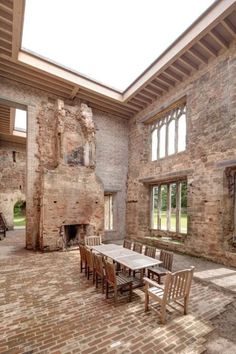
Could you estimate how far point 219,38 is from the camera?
5750mm

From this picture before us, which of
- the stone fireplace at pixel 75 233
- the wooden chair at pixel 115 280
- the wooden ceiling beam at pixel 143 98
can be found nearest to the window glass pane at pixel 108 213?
the stone fireplace at pixel 75 233

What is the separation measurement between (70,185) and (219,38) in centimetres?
706

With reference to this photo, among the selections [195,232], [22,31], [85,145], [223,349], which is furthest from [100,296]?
[22,31]

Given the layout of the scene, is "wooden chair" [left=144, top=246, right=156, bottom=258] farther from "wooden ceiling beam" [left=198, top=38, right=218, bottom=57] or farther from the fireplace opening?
"wooden ceiling beam" [left=198, top=38, right=218, bottom=57]

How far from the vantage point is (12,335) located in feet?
8.90

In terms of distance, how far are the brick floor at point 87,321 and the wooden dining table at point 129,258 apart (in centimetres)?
60

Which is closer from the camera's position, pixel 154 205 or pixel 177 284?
pixel 177 284

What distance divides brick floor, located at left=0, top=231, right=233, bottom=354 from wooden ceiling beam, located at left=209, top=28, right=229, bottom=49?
6.71 metres

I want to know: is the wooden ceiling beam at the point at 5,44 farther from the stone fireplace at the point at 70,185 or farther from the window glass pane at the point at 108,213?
the window glass pane at the point at 108,213

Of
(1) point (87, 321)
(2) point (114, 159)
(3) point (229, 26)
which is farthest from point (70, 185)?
(3) point (229, 26)

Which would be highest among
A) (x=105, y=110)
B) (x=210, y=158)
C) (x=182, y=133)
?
(x=105, y=110)

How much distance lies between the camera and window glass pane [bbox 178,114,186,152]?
782cm

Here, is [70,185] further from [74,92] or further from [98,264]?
[98,264]

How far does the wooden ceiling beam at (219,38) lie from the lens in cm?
561
